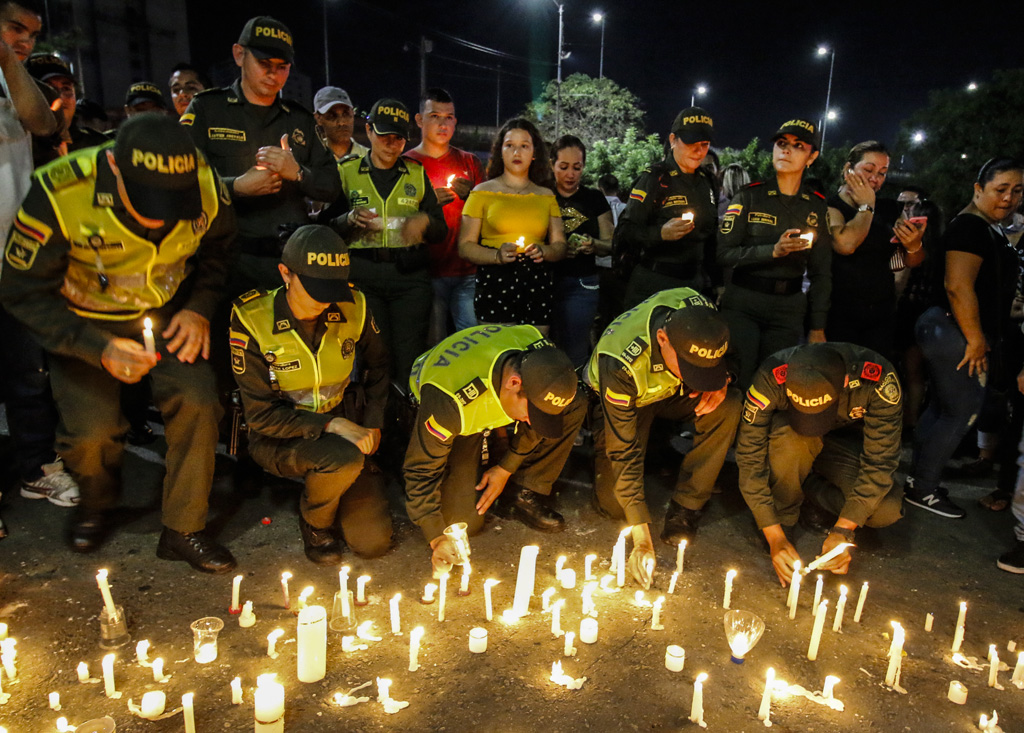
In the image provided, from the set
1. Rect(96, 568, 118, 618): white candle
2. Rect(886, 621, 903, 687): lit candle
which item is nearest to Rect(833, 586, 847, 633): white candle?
Rect(886, 621, 903, 687): lit candle

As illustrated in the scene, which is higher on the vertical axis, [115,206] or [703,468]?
[115,206]

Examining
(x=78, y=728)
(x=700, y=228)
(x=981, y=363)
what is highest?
(x=700, y=228)

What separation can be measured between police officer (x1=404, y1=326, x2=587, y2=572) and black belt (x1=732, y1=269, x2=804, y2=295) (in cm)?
153

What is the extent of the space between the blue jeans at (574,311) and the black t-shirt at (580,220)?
0.06 m

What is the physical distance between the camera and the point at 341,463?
11.8 ft

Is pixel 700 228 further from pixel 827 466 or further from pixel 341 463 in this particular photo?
pixel 341 463

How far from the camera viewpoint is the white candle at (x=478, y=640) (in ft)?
10.0

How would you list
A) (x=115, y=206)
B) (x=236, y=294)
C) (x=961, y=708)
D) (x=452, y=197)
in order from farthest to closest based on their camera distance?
(x=452, y=197), (x=236, y=294), (x=115, y=206), (x=961, y=708)

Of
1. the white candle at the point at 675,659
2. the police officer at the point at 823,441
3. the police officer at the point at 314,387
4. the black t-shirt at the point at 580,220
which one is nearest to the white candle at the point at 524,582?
the white candle at the point at 675,659

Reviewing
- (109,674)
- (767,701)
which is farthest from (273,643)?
(767,701)

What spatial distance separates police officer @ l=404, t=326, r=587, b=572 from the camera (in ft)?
10.9

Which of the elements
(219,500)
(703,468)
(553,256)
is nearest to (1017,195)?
(703,468)

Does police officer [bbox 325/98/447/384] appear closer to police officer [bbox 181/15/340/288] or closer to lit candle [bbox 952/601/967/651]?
police officer [bbox 181/15/340/288]

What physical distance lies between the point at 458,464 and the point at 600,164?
68.8ft
